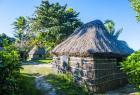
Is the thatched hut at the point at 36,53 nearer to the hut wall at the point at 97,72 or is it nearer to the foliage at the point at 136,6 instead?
the hut wall at the point at 97,72

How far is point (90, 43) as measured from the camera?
794 inches

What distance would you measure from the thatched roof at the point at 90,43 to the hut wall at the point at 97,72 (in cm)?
65

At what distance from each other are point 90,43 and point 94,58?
1.50m

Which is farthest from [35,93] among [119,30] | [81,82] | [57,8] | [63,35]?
[119,30]

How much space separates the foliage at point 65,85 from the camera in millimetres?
18250

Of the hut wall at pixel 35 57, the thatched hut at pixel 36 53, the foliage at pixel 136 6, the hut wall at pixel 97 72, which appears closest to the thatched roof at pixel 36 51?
the thatched hut at pixel 36 53

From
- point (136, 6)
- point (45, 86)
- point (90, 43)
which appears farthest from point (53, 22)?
point (136, 6)

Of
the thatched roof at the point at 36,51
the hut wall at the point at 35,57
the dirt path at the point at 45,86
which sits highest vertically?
the thatched roof at the point at 36,51

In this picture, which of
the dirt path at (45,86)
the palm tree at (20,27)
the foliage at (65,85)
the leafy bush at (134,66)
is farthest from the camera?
the palm tree at (20,27)

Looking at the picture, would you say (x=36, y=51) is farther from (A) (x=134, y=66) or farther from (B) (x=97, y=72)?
(A) (x=134, y=66)

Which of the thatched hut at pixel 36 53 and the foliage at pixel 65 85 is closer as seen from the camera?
the foliage at pixel 65 85

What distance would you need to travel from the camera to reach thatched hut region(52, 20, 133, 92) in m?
19.1

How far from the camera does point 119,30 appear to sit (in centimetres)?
4975

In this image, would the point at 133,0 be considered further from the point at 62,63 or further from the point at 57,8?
the point at 57,8
